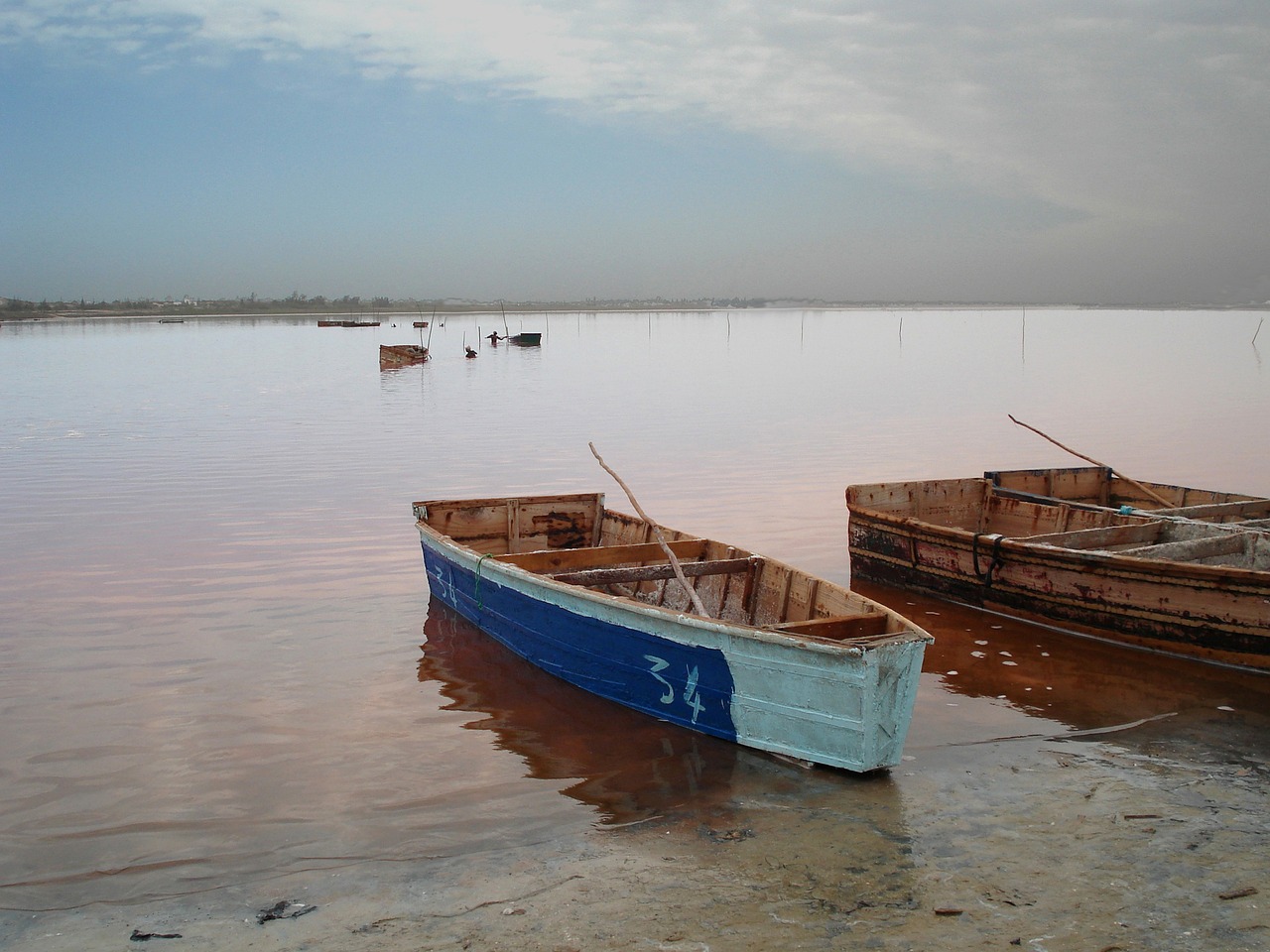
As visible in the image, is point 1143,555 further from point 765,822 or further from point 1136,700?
point 765,822

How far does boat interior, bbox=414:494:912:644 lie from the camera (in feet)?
22.9

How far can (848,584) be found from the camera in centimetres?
1186

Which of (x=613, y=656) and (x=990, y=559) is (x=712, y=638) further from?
→ (x=990, y=559)

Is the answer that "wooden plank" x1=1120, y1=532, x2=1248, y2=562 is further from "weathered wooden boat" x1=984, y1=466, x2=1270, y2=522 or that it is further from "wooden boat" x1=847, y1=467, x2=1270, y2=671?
"weathered wooden boat" x1=984, y1=466, x2=1270, y2=522

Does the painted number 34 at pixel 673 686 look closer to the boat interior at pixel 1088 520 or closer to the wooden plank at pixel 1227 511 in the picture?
the boat interior at pixel 1088 520

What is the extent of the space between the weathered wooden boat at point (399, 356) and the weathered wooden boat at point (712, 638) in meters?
40.9

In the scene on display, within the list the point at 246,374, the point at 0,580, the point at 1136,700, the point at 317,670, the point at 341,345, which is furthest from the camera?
the point at 341,345

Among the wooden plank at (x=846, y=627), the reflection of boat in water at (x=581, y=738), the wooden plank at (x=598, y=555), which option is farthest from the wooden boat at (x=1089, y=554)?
the reflection of boat in water at (x=581, y=738)

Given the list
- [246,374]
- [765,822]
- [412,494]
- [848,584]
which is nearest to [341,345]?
[246,374]

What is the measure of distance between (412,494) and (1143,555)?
1137 centimetres

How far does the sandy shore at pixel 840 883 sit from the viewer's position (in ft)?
15.2

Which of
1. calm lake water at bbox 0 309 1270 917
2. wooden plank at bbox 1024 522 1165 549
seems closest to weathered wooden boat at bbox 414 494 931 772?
calm lake water at bbox 0 309 1270 917

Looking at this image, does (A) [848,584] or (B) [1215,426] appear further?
(B) [1215,426]

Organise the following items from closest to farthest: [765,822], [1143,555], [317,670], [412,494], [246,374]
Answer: [765,822] < [317,670] < [1143,555] < [412,494] < [246,374]
